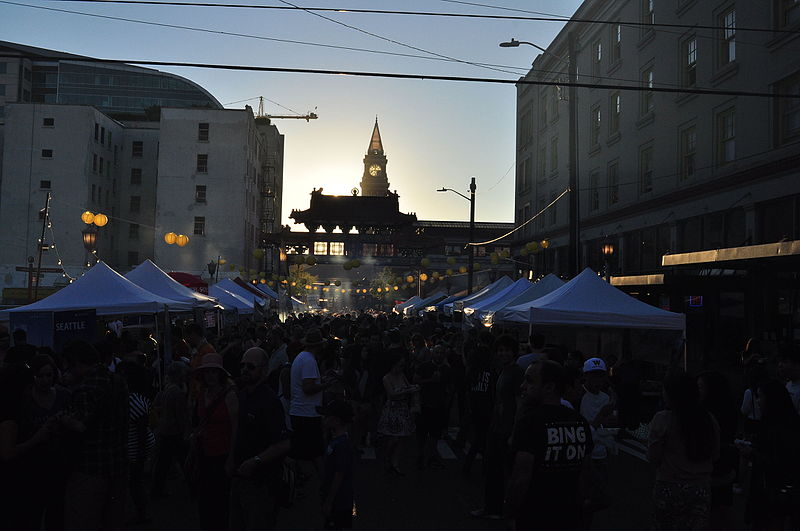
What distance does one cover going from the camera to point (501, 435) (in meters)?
8.66

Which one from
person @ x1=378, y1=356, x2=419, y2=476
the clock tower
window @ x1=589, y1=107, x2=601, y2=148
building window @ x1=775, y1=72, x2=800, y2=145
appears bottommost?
person @ x1=378, y1=356, x2=419, y2=476

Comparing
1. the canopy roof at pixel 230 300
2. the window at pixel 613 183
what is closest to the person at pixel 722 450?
the canopy roof at pixel 230 300

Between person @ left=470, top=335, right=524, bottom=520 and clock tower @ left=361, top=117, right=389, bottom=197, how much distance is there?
181m

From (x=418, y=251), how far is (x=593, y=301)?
161 ft

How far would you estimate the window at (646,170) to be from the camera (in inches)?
1182

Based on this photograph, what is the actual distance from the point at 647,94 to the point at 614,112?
12.1 ft

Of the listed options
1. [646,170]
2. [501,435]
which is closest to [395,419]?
[501,435]

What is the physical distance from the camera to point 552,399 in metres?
5.07

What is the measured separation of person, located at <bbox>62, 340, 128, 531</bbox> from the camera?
233 inches

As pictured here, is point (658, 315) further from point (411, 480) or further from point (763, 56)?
point (763, 56)

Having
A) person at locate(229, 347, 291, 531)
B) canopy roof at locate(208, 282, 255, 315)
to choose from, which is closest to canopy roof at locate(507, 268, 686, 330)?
person at locate(229, 347, 291, 531)

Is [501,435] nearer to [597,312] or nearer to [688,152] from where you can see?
[597,312]

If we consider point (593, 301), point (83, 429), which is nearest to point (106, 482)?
point (83, 429)

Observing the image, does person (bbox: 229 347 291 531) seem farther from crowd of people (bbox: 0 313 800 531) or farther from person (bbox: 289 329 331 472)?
person (bbox: 289 329 331 472)
